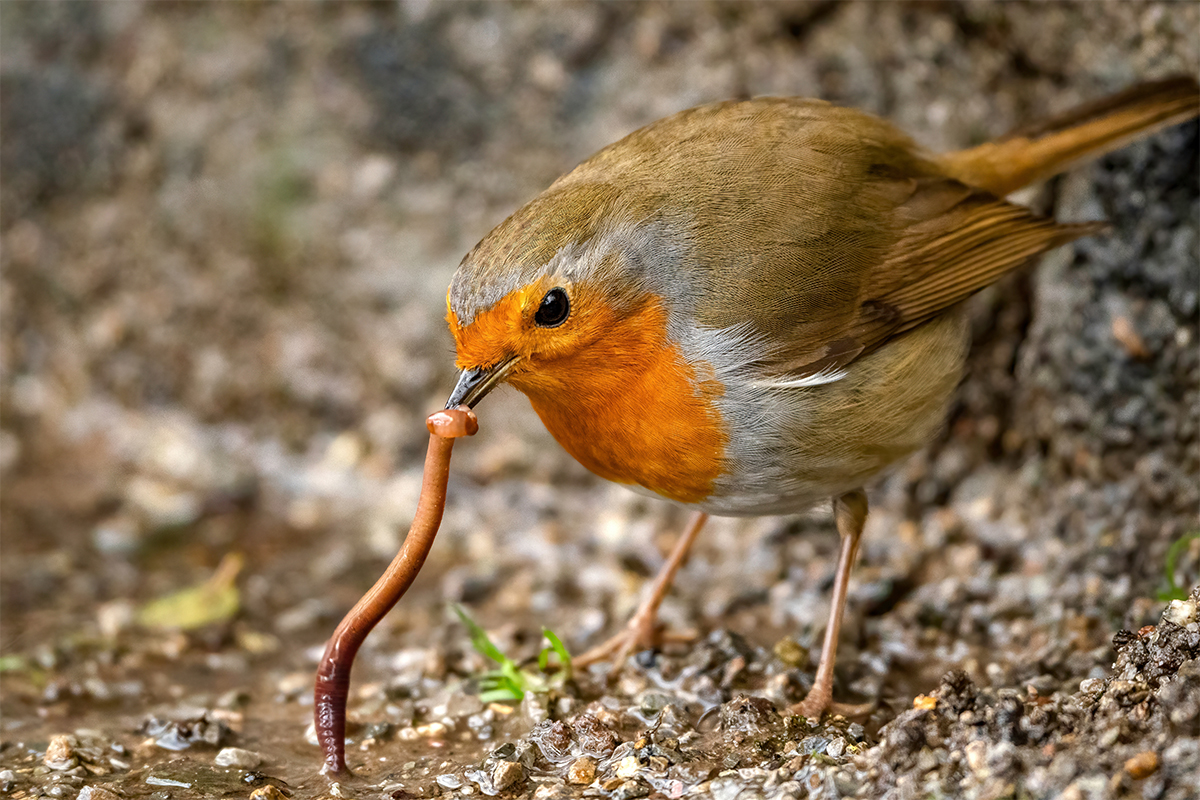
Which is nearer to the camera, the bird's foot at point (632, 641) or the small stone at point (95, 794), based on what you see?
the small stone at point (95, 794)

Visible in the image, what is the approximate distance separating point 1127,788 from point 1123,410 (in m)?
1.95

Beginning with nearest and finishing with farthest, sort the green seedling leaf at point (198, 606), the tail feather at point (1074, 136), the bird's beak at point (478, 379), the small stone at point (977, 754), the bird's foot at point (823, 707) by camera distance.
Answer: the small stone at point (977, 754) → the bird's beak at point (478, 379) → the bird's foot at point (823, 707) → the tail feather at point (1074, 136) → the green seedling leaf at point (198, 606)

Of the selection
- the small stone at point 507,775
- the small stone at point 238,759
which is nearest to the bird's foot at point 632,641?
the small stone at point 507,775

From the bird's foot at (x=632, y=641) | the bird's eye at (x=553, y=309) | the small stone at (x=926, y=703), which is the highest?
the bird's eye at (x=553, y=309)

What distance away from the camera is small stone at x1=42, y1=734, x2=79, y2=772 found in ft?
9.50

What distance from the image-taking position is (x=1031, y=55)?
3.97 metres

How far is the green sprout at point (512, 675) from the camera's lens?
3242mm

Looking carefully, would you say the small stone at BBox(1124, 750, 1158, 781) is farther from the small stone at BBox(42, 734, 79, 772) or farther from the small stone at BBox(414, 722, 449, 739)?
the small stone at BBox(42, 734, 79, 772)

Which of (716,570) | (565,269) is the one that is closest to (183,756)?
(565,269)

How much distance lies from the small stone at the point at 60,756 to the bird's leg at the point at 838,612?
185 centimetres

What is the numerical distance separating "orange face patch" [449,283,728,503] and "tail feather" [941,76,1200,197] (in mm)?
1208

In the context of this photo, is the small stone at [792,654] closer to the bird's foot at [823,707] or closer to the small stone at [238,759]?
the bird's foot at [823,707]

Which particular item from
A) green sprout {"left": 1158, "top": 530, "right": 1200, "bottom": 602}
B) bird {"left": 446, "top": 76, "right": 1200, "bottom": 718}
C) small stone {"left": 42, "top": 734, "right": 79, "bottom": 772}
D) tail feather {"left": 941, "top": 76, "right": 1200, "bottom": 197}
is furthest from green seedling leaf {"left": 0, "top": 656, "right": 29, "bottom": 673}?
green sprout {"left": 1158, "top": 530, "right": 1200, "bottom": 602}

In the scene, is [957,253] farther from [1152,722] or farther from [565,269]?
[1152,722]
